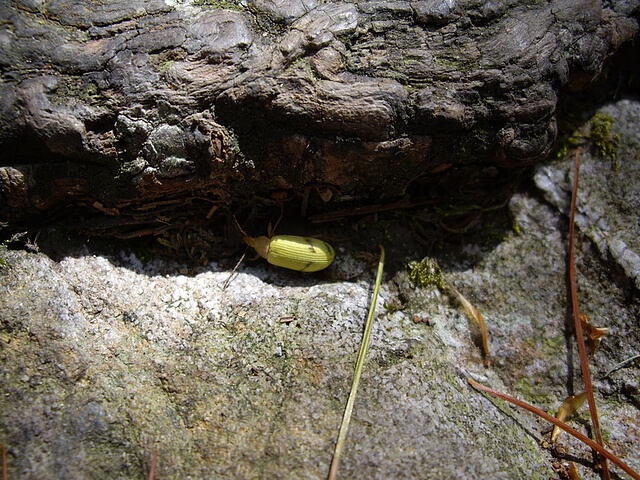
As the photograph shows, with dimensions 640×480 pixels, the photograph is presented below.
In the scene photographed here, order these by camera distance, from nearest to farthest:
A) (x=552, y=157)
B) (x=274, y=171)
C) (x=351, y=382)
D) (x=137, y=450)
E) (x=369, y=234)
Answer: (x=137, y=450)
(x=351, y=382)
(x=274, y=171)
(x=369, y=234)
(x=552, y=157)

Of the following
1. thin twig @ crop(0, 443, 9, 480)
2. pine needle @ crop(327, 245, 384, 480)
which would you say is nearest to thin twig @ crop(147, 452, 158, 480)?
thin twig @ crop(0, 443, 9, 480)

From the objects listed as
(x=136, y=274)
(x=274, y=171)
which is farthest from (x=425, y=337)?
(x=136, y=274)

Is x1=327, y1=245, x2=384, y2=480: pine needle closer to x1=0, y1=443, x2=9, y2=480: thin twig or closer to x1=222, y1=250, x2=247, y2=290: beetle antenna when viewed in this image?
x1=222, y1=250, x2=247, y2=290: beetle antenna

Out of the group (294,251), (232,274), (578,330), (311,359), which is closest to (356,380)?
(311,359)

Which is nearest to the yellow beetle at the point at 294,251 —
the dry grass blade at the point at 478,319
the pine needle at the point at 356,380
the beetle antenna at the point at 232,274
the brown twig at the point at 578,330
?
the beetle antenna at the point at 232,274

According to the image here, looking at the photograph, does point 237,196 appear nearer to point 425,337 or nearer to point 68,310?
point 68,310

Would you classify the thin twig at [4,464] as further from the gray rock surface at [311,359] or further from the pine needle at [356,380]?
the pine needle at [356,380]
